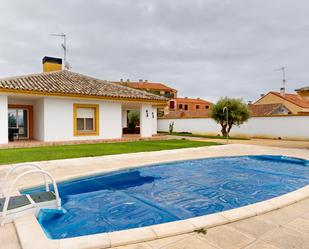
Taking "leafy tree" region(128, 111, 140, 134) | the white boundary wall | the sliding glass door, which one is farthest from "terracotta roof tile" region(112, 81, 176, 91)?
the sliding glass door

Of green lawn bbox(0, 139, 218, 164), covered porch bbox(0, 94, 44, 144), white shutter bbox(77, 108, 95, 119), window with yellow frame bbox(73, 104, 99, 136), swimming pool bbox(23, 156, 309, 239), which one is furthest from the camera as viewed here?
white shutter bbox(77, 108, 95, 119)

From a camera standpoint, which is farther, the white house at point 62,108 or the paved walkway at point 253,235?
the white house at point 62,108

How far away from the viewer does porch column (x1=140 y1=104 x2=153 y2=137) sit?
22234 millimetres

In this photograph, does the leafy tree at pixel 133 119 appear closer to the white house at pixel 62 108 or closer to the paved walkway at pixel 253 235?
the white house at pixel 62 108

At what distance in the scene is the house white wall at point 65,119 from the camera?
17406 mm

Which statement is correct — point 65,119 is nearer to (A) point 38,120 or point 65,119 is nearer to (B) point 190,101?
(A) point 38,120

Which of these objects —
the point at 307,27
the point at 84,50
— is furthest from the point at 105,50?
the point at 307,27

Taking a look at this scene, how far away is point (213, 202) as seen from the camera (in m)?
6.59

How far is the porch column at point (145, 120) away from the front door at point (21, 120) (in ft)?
31.5

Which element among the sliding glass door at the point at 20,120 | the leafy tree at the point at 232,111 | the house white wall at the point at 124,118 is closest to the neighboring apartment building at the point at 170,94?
the house white wall at the point at 124,118

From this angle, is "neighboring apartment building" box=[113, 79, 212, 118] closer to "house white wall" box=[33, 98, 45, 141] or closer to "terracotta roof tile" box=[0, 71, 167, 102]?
"terracotta roof tile" box=[0, 71, 167, 102]

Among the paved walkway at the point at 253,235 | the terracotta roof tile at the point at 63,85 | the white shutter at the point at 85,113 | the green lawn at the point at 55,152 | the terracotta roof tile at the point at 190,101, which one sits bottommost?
the paved walkway at the point at 253,235

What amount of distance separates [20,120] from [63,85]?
17.7 feet

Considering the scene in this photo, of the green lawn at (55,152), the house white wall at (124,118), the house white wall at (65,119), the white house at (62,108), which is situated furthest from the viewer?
the house white wall at (124,118)
